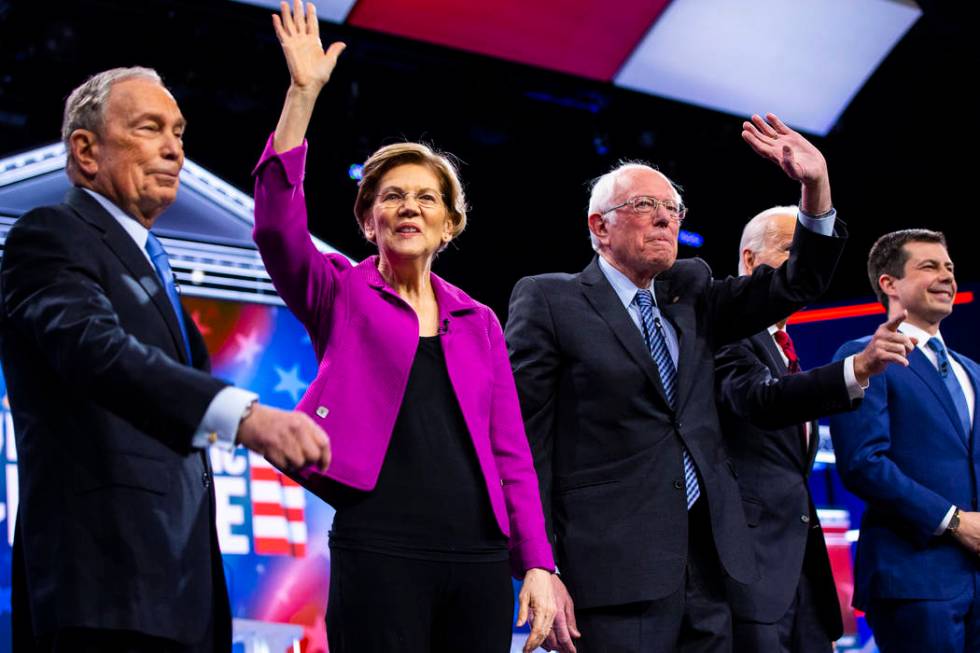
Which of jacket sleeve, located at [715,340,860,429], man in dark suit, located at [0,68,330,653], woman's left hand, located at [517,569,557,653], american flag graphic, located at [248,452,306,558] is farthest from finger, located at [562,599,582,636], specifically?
american flag graphic, located at [248,452,306,558]

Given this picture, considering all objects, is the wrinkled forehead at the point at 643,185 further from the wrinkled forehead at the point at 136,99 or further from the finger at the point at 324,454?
the finger at the point at 324,454

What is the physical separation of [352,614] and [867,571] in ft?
6.54

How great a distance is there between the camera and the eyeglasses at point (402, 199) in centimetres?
239

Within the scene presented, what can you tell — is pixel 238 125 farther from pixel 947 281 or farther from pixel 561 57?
pixel 947 281

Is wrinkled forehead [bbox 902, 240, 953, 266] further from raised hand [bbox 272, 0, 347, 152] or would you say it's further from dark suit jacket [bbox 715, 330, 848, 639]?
raised hand [bbox 272, 0, 347, 152]

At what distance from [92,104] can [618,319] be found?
4.77ft

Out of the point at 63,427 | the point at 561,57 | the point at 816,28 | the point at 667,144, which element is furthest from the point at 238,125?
the point at 63,427

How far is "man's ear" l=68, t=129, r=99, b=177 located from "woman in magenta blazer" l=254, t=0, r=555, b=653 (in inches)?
11.5

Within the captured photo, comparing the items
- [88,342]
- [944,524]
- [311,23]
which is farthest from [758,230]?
[88,342]

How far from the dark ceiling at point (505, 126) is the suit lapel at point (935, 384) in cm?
288

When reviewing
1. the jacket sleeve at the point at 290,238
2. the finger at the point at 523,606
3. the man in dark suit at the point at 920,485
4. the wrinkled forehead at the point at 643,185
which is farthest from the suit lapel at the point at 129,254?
the man in dark suit at the point at 920,485

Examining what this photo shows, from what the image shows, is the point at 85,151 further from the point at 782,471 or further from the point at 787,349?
the point at 787,349

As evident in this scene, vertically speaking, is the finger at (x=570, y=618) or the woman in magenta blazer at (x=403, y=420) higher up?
the woman in magenta blazer at (x=403, y=420)

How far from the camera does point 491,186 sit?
834cm
